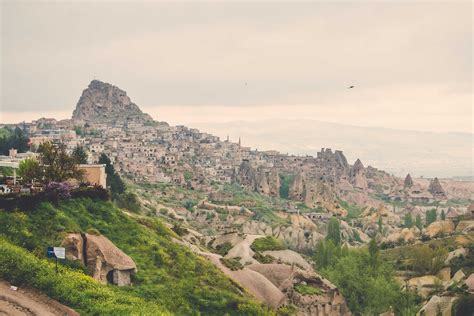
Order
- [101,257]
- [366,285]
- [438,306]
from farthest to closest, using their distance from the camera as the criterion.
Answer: [366,285] → [438,306] → [101,257]

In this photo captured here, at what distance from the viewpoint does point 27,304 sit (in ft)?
91.2

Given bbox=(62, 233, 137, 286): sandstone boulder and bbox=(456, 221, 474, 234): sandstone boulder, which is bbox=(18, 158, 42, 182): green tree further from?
bbox=(456, 221, 474, 234): sandstone boulder

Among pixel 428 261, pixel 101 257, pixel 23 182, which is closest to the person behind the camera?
pixel 101 257

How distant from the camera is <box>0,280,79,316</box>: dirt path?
27.0 meters

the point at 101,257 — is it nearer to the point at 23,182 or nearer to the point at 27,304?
the point at 27,304

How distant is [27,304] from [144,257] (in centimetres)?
1254

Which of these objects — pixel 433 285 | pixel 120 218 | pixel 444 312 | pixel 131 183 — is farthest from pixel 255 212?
pixel 120 218

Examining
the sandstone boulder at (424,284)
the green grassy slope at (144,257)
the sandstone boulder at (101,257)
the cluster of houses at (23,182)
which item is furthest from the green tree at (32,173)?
the sandstone boulder at (424,284)

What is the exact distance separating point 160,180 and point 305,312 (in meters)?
137

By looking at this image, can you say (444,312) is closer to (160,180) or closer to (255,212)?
(255,212)

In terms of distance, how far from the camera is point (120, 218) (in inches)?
1698

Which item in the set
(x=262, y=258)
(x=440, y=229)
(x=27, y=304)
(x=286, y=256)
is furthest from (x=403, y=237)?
(x=27, y=304)

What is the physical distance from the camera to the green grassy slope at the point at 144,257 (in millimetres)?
34500

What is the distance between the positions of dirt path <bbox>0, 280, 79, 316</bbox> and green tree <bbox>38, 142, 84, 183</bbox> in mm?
17457
